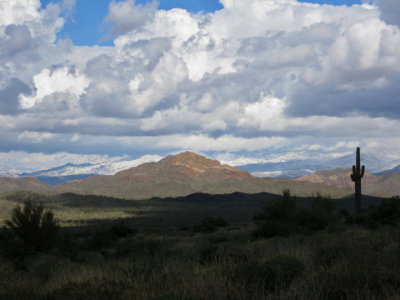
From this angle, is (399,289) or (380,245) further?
(380,245)

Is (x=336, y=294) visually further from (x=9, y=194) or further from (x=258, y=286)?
(x=9, y=194)

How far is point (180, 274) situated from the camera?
845cm

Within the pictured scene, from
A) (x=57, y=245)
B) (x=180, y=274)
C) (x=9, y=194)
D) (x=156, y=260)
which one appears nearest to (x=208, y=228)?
(x=57, y=245)

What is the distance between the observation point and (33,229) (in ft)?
69.5

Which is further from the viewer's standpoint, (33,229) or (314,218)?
(314,218)

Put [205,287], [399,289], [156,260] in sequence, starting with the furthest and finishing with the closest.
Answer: [156,260]
[205,287]
[399,289]

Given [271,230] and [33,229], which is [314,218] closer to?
[271,230]

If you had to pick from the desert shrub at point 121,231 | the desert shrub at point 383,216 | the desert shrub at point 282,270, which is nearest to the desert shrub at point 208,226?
the desert shrub at point 121,231

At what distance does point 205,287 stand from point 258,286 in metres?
1.03

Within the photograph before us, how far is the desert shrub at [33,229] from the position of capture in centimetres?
2106

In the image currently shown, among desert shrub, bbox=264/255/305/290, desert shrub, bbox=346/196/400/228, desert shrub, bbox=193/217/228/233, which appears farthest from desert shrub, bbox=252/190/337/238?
desert shrub, bbox=264/255/305/290

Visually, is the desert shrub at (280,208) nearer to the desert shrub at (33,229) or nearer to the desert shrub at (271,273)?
the desert shrub at (33,229)

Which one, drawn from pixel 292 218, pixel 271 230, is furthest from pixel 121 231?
pixel 271 230

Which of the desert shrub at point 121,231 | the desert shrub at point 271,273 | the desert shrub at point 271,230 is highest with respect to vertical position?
the desert shrub at point 271,273
